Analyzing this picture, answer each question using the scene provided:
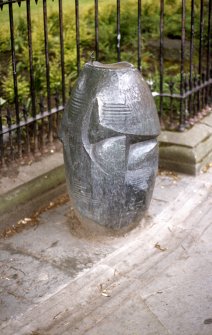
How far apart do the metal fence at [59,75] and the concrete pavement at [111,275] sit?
75 cm

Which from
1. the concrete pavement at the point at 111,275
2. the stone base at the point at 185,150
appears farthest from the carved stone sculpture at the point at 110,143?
the stone base at the point at 185,150

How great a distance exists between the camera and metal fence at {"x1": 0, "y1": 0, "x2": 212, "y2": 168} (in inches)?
195

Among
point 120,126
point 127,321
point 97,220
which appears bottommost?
point 127,321

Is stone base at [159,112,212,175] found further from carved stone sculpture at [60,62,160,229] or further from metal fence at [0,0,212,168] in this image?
carved stone sculpture at [60,62,160,229]

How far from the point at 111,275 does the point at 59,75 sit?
2896 mm

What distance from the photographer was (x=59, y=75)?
6449 millimetres

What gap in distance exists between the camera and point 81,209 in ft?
14.7

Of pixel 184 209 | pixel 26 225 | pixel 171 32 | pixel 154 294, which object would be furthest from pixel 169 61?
pixel 154 294

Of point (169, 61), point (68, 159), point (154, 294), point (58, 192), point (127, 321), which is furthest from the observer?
point (169, 61)

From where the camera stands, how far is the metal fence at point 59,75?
195 inches

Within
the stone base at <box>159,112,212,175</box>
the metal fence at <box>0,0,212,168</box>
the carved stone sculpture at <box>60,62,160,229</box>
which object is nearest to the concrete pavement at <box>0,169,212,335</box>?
the carved stone sculpture at <box>60,62,160,229</box>

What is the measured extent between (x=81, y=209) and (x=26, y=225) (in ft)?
2.10

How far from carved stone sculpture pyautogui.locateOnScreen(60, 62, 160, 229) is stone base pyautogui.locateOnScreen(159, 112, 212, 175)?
3.94 ft

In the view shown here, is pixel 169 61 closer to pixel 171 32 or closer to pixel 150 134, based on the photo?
pixel 171 32
